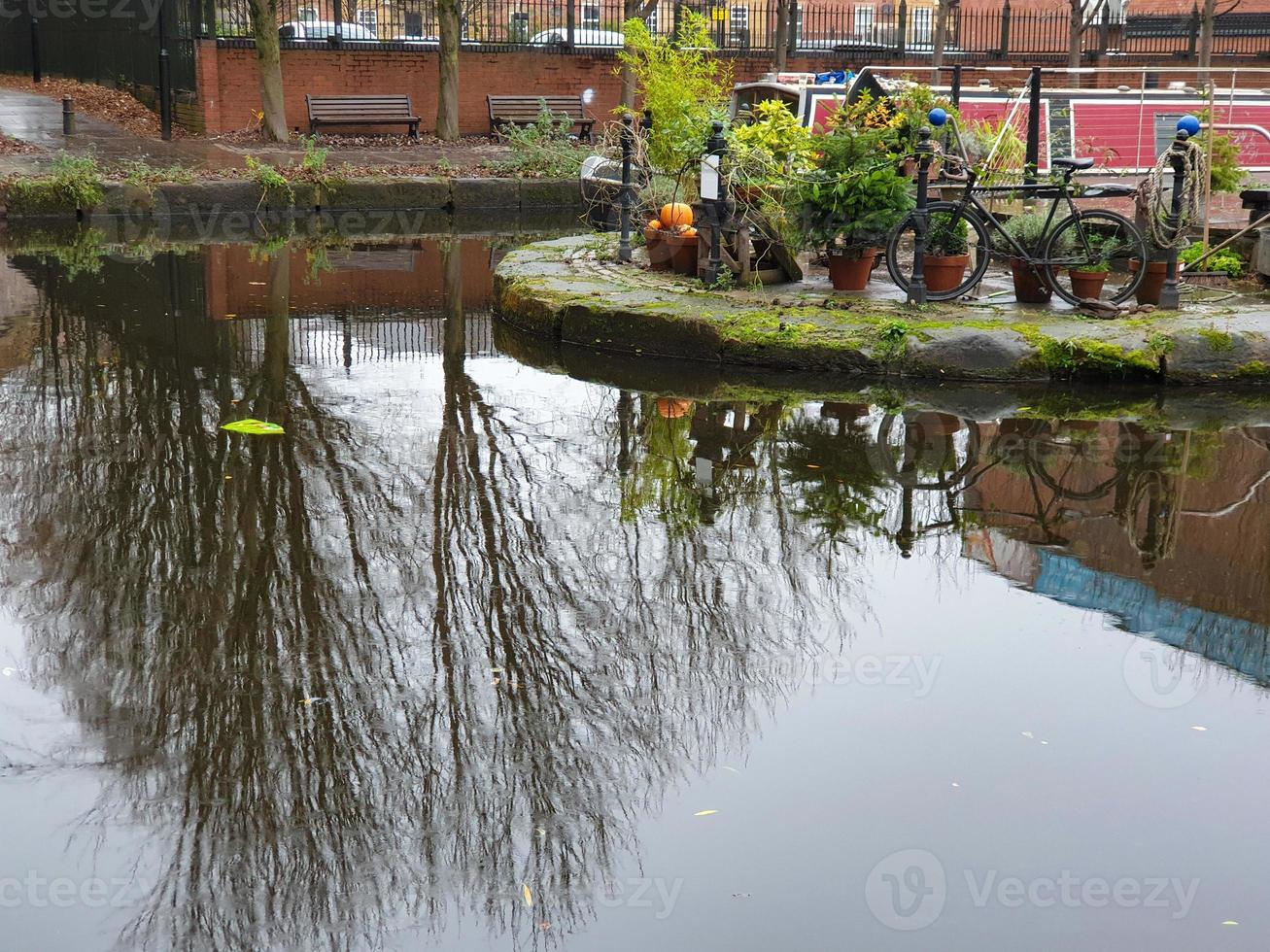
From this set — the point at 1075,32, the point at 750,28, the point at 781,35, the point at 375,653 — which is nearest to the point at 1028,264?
the point at 375,653

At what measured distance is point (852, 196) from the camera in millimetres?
9625

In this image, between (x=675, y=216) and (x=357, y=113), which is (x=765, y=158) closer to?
(x=675, y=216)

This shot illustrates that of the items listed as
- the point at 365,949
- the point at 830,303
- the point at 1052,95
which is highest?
the point at 1052,95

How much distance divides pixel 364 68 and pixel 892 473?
2107 centimetres

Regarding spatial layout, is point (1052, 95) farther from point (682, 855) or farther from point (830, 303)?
point (682, 855)

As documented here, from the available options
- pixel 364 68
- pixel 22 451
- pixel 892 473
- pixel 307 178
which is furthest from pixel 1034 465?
pixel 364 68

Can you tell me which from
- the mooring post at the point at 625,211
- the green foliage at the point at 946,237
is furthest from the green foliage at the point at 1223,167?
the mooring post at the point at 625,211

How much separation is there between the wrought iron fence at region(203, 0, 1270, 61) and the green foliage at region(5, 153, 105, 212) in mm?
7734

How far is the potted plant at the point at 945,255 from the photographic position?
9.76 m

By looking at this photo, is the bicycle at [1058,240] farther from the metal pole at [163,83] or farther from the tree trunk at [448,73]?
the metal pole at [163,83]

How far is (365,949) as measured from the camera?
3.17 m

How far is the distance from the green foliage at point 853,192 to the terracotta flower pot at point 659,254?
1575 millimetres

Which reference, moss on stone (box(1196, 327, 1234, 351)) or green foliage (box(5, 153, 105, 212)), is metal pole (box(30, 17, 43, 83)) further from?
moss on stone (box(1196, 327, 1234, 351))

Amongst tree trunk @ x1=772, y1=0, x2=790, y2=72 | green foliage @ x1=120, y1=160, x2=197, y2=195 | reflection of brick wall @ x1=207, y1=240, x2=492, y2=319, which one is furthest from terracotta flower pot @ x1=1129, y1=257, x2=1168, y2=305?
tree trunk @ x1=772, y1=0, x2=790, y2=72
